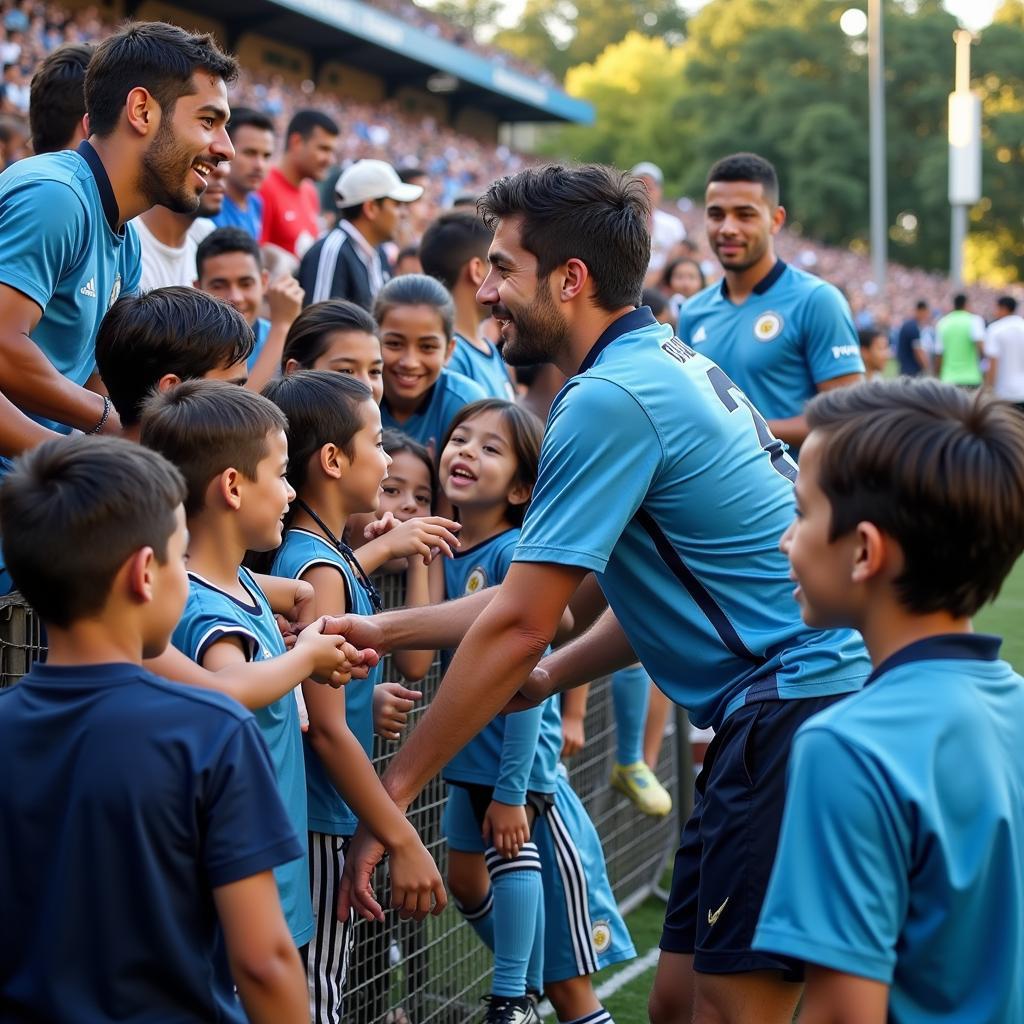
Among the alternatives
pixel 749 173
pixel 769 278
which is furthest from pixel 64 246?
pixel 749 173

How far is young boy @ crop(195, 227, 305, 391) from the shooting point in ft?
17.5

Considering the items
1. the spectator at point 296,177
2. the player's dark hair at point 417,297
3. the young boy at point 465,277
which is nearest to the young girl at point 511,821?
the player's dark hair at point 417,297

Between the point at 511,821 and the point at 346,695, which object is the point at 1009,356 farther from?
the point at 346,695

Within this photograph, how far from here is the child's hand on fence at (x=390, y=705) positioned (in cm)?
332

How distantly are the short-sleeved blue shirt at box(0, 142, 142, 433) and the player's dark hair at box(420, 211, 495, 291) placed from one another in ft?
6.76

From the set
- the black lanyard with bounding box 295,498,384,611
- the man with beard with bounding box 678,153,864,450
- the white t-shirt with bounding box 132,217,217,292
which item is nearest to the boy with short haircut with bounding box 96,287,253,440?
the black lanyard with bounding box 295,498,384,611

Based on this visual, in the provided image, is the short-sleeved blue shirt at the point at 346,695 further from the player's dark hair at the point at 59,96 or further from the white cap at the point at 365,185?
the white cap at the point at 365,185

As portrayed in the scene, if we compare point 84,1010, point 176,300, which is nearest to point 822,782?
point 84,1010

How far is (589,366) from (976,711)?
1504mm

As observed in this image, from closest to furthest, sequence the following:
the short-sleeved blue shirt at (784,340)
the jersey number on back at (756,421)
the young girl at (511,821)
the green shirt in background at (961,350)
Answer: the jersey number on back at (756,421)
the young girl at (511,821)
the short-sleeved blue shirt at (784,340)
the green shirt in background at (961,350)

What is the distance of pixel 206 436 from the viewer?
2680mm

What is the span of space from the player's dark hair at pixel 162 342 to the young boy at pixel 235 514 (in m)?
0.76

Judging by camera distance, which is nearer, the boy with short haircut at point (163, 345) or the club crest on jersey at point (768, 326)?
the boy with short haircut at point (163, 345)

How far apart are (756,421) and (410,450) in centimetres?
133
